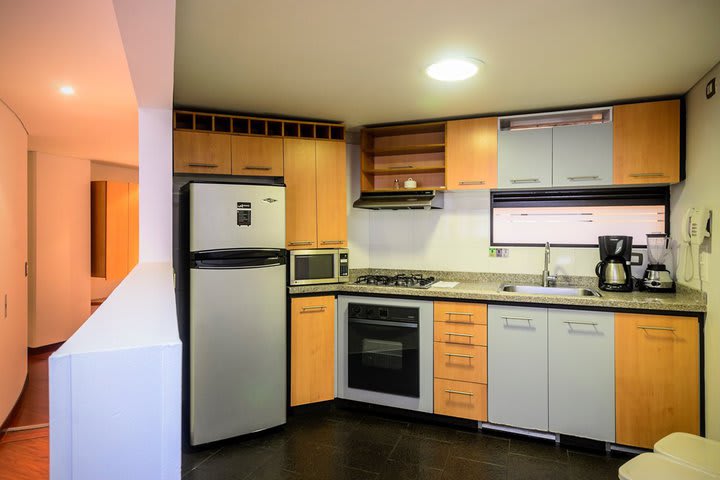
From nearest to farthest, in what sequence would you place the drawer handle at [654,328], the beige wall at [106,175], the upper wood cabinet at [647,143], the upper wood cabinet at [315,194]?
the drawer handle at [654,328], the upper wood cabinet at [647,143], the upper wood cabinet at [315,194], the beige wall at [106,175]

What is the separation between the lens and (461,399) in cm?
317

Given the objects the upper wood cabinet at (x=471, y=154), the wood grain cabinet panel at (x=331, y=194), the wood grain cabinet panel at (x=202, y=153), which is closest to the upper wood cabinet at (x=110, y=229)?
the wood grain cabinet panel at (x=202, y=153)

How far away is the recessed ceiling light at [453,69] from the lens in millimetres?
2393

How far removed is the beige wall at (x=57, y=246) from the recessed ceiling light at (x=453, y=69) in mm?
5148

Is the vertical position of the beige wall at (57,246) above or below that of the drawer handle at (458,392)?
above

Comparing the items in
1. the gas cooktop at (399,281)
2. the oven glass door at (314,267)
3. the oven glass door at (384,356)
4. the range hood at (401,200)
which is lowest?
the oven glass door at (384,356)

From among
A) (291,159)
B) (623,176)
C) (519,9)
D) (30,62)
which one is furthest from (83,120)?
(623,176)

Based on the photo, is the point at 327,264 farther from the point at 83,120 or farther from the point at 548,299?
the point at 83,120

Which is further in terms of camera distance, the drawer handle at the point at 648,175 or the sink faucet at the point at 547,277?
the sink faucet at the point at 547,277

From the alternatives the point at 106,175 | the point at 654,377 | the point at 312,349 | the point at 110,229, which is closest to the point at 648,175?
the point at 654,377

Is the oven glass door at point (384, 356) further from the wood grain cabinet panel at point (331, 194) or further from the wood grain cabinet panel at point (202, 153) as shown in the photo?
the wood grain cabinet panel at point (202, 153)

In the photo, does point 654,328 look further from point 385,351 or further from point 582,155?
point 385,351

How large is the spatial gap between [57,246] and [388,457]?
512cm

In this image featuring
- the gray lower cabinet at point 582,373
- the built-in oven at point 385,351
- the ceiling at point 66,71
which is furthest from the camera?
the built-in oven at point 385,351
